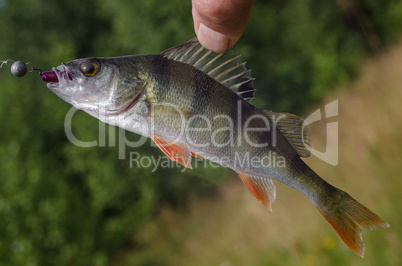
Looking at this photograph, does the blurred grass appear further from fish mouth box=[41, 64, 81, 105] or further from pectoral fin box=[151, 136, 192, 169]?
fish mouth box=[41, 64, 81, 105]

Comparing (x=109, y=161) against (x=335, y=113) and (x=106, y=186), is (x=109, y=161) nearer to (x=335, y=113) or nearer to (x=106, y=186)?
(x=106, y=186)

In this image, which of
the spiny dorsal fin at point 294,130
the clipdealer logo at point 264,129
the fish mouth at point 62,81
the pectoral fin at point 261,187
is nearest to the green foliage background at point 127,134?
the clipdealer logo at point 264,129

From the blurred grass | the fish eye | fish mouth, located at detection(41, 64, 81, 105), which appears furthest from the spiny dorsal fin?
the blurred grass

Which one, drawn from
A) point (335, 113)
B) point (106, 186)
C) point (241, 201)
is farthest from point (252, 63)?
point (106, 186)

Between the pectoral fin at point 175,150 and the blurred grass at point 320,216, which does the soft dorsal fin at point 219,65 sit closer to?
the pectoral fin at point 175,150

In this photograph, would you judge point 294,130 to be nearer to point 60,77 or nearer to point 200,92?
point 200,92

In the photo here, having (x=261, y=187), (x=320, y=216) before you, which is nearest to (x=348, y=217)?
(x=261, y=187)
